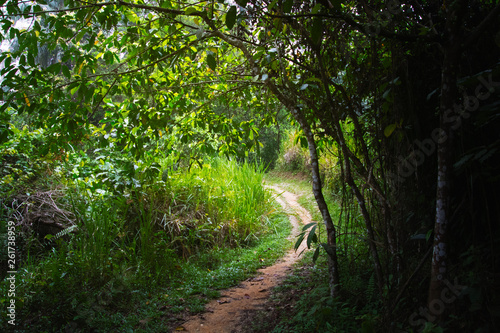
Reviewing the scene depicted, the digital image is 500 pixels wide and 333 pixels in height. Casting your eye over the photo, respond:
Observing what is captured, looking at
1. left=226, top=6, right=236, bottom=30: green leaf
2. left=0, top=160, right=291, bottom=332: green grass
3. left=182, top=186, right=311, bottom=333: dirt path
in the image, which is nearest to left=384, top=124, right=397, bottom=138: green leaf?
left=226, top=6, right=236, bottom=30: green leaf

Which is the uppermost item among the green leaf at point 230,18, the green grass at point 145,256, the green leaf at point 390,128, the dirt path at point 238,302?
the green leaf at point 230,18

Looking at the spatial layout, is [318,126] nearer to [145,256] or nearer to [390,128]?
[390,128]

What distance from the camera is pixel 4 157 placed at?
4.70 meters

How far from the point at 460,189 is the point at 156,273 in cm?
332

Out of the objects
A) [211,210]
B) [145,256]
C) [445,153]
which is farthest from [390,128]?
[211,210]

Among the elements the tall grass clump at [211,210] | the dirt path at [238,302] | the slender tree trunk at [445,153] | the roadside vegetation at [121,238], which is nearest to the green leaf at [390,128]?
the slender tree trunk at [445,153]

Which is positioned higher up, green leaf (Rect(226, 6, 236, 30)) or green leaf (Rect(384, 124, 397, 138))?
green leaf (Rect(226, 6, 236, 30))

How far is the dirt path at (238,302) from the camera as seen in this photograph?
283cm

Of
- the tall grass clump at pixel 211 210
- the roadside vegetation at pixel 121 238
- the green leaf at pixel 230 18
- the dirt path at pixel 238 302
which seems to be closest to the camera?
the green leaf at pixel 230 18

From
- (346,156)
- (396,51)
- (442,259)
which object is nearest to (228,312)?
(346,156)

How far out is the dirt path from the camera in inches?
111

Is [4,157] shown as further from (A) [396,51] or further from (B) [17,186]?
(A) [396,51]

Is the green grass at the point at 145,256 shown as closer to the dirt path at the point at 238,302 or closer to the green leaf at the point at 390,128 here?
the dirt path at the point at 238,302

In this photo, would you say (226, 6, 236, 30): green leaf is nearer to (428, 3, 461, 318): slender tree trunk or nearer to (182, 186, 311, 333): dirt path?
(428, 3, 461, 318): slender tree trunk
